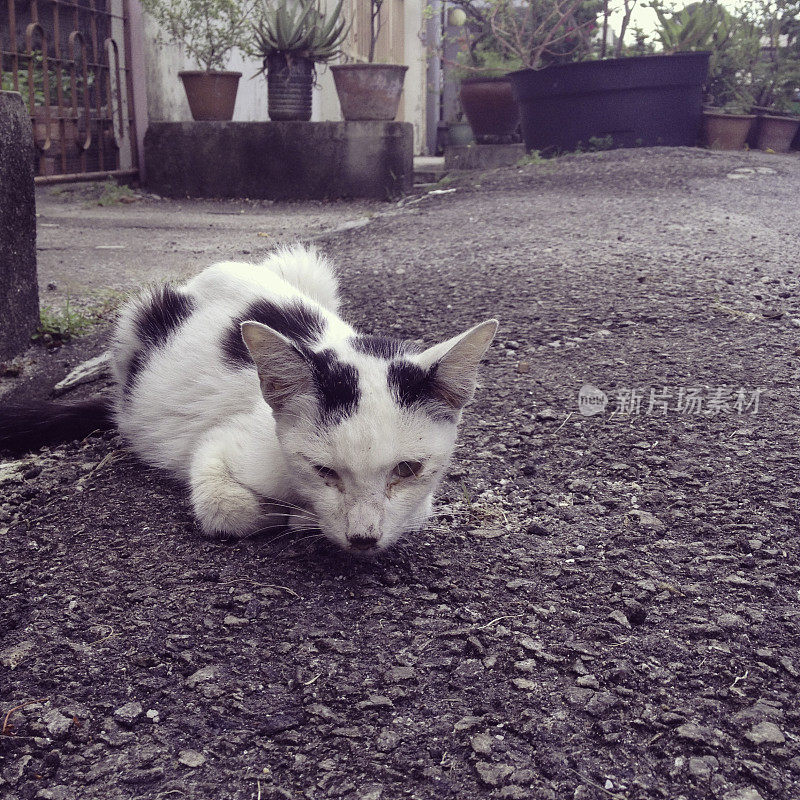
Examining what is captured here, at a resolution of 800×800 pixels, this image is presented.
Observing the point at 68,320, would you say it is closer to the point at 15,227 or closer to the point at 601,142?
the point at 15,227

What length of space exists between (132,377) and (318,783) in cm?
157

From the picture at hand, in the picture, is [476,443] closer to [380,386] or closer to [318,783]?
[380,386]

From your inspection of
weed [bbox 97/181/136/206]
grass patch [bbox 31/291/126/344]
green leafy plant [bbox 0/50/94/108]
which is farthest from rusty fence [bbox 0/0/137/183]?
grass patch [bbox 31/291/126/344]

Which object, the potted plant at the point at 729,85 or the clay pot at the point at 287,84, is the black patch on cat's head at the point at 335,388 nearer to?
the clay pot at the point at 287,84

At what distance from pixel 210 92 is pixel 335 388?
22.8 ft

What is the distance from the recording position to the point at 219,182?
25.8 feet

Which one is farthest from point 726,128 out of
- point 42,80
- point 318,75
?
point 42,80

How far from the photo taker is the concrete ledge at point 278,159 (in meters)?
7.70

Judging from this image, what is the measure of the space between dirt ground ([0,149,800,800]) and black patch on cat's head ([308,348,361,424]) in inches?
14.0

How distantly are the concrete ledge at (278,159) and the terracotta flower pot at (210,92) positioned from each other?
27cm

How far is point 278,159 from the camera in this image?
779 cm

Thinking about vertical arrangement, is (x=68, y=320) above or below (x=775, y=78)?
below

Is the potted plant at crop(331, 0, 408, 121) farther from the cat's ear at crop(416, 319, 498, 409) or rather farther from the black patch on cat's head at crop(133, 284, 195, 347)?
the cat's ear at crop(416, 319, 498, 409)

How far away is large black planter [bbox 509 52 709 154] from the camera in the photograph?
7.94m
